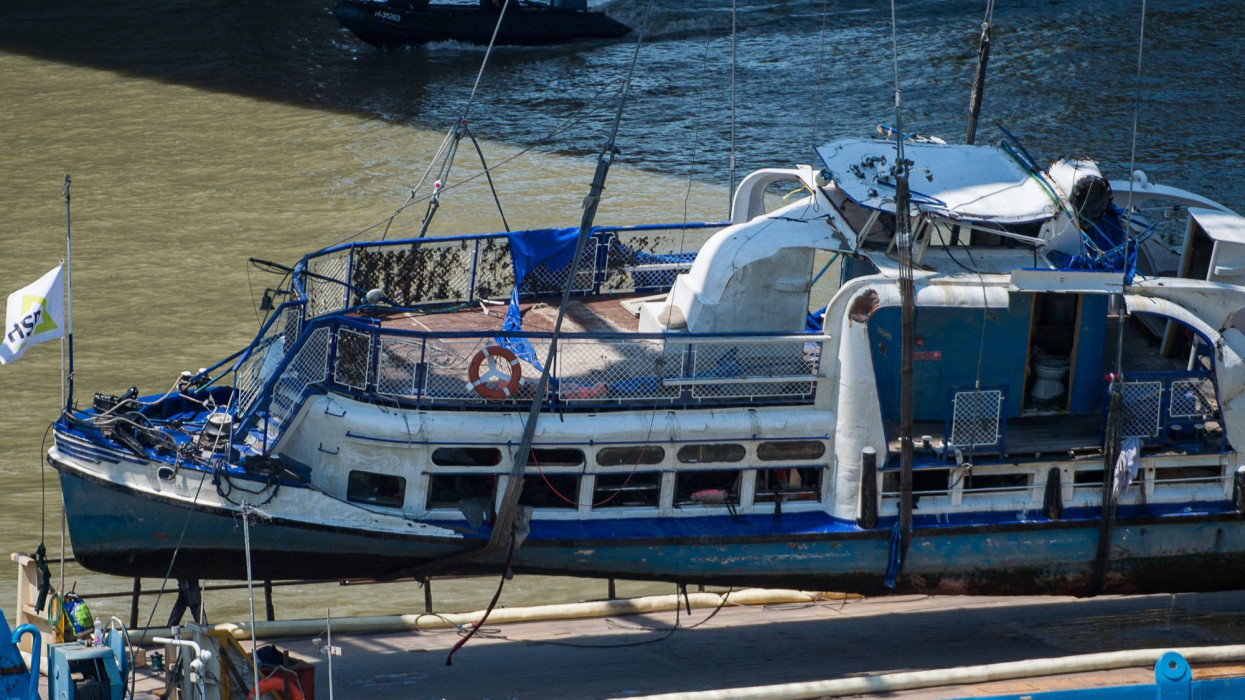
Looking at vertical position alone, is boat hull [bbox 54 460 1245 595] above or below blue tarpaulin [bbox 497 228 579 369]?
below

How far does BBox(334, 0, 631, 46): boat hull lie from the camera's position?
4756 cm

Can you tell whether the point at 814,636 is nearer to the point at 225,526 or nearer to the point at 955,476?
the point at 955,476

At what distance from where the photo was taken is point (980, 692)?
12469 millimetres

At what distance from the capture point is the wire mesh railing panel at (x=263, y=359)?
14062 millimetres

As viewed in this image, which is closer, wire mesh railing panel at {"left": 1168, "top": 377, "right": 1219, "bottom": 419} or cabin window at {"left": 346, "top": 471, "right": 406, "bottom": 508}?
cabin window at {"left": 346, "top": 471, "right": 406, "bottom": 508}

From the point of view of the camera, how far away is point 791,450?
13.8 metres

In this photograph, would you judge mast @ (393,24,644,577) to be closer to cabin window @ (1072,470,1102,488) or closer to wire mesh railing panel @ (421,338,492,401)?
wire mesh railing panel @ (421,338,492,401)

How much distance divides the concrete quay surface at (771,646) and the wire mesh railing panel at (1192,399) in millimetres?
2531

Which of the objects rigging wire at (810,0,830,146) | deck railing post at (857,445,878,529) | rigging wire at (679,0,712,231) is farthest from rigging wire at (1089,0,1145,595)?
rigging wire at (679,0,712,231)

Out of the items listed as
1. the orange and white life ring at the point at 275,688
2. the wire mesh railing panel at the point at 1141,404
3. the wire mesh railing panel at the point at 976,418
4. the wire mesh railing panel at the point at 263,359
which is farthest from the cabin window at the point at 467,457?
the wire mesh railing panel at the point at 1141,404

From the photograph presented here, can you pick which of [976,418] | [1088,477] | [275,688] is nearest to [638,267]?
[976,418]

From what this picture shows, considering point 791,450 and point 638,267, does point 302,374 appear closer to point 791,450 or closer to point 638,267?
point 638,267

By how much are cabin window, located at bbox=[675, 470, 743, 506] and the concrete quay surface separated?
5.55 ft

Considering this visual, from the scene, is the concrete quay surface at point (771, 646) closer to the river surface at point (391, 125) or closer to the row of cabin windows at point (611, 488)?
the row of cabin windows at point (611, 488)
